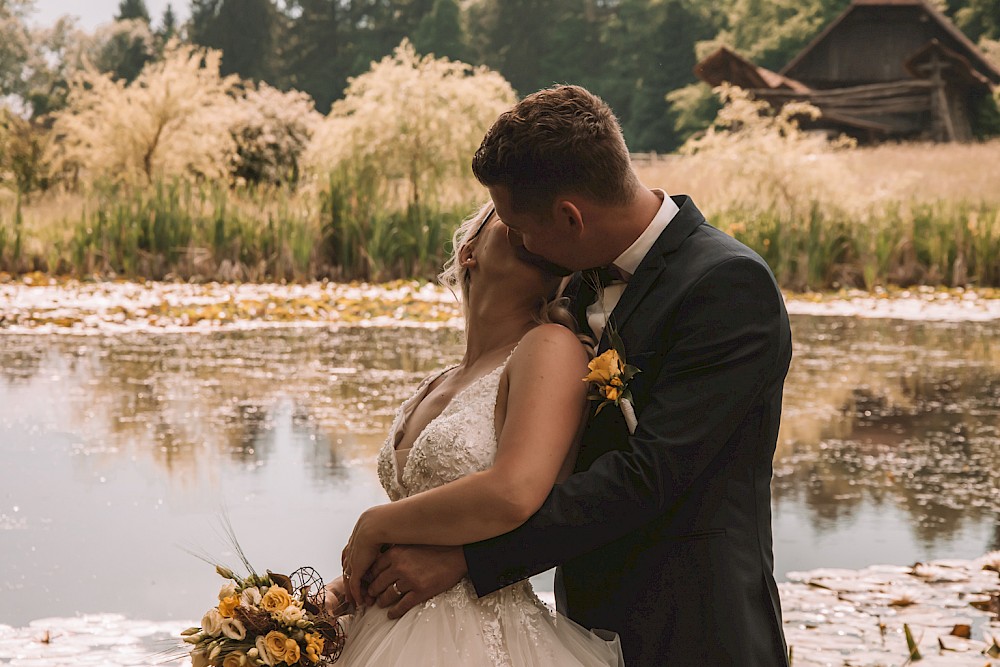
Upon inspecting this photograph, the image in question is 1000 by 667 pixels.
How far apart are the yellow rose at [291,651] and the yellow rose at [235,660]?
8 cm

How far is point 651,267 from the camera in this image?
2.36m

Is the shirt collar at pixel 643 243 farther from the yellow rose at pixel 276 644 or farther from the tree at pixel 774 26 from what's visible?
the tree at pixel 774 26

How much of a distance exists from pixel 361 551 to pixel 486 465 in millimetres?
294

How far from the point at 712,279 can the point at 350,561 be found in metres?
0.90

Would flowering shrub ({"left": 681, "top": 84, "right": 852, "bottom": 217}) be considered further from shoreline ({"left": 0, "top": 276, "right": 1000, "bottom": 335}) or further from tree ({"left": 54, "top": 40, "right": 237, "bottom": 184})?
tree ({"left": 54, "top": 40, "right": 237, "bottom": 184})

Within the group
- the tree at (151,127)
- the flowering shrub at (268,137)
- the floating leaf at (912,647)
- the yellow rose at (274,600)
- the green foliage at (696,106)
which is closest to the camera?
the yellow rose at (274,600)

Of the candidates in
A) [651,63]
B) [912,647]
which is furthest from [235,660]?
[651,63]

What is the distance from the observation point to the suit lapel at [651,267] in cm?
236

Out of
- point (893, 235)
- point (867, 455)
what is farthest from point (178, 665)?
point (893, 235)

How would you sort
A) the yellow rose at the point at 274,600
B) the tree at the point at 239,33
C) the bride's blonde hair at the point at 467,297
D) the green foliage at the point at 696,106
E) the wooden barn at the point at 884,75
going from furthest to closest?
1. the tree at the point at 239,33
2. the green foliage at the point at 696,106
3. the wooden barn at the point at 884,75
4. the bride's blonde hair at the point at 467,297
5. the yellow rose at the point at 274,600

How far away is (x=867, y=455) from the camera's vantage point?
7340 mm

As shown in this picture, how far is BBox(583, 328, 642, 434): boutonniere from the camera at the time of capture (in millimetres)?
2234

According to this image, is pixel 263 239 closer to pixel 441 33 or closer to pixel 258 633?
pixel 258 633

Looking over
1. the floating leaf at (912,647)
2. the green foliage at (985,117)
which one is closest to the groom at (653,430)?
the floating leaf at (912,647)
